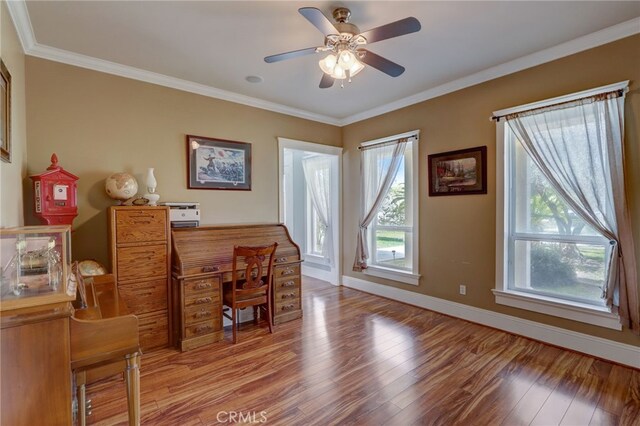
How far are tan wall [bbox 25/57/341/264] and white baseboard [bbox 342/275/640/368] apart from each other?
240 cm

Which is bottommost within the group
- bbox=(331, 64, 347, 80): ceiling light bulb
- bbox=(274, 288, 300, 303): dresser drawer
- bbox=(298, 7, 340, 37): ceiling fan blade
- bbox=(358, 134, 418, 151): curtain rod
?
bbox=(274, 288, 300, 303): dresser drawer

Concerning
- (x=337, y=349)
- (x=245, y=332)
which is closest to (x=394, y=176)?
(x=337, y=349)

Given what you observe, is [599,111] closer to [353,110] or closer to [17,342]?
Answer: [353,110]

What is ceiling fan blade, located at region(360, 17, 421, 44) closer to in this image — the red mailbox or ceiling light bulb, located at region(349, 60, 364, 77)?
ceiling light bulb, located at region(349, 60, 364, 77)

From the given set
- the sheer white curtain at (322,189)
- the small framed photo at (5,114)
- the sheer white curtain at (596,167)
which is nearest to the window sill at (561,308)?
the sheer white curtain at (596,167)

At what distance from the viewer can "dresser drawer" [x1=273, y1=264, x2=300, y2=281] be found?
3.48 m

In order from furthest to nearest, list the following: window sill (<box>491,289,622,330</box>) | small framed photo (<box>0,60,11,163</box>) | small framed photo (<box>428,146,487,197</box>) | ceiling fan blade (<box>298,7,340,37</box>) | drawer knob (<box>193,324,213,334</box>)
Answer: small framed photo (<box>428,146,487,197</box>), drawer knob (<box>193,324,213,334</box>), window sill (<box>491,289,622,330</box>), small framed photo (<box>0,60,11,163</box>), ceiling fan blade (<box>298,7,340,37</box>)

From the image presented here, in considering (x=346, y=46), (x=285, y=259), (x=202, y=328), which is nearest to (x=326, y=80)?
(x=346, y=46)

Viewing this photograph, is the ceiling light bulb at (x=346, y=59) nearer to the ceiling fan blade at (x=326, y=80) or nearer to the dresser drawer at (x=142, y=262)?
the ceiling fan blade at (x=326, y=80)

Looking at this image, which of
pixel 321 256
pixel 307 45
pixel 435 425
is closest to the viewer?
pixel 435 425

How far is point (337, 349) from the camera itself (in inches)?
111

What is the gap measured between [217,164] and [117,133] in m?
1.03

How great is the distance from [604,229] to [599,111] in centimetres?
100

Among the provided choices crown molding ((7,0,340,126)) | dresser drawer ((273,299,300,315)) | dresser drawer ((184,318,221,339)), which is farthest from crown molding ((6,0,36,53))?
dresser drawer ((273,299,300,315))
